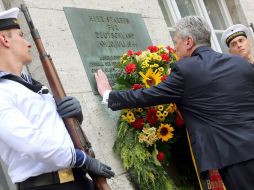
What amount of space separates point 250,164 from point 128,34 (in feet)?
7.08

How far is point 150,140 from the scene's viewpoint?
147 inches

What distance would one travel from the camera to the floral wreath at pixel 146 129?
146 inches

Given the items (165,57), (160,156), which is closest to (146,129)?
(160,156)

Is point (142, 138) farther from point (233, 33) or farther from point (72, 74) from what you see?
point (233, 33)

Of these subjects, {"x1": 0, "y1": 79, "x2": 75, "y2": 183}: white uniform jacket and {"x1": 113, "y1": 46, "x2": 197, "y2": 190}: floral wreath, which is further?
{"x1": 113, "y1": 46, "x2": 197, "y2": 190}: floral wreath

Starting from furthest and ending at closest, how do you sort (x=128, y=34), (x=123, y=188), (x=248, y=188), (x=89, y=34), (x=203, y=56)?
(x=128, y=34)
(x=89, y=34)
(x=123, y=188)
(x=203, y=56)
(x=248, y=188)

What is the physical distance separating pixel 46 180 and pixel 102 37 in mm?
2312

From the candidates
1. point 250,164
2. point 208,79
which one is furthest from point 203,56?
point 250,164

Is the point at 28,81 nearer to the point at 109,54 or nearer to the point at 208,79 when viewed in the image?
the point at 208,79

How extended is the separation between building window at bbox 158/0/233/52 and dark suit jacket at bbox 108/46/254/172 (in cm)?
287

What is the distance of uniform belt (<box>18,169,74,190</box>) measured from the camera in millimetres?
2191

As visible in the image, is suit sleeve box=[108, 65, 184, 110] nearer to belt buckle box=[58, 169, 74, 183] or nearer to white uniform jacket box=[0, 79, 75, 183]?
white uniform jacket box=[0, 79, 75, 183]

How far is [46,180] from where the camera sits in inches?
86.9

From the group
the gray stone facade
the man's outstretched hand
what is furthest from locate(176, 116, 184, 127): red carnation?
the man's outstretched hand
